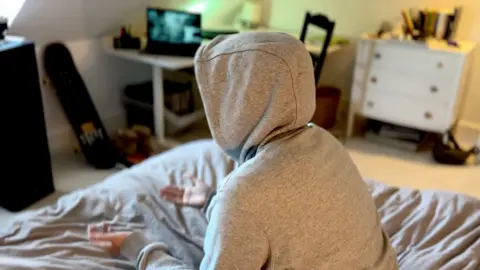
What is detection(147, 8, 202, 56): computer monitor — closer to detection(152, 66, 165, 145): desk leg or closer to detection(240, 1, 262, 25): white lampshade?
detection(152, 66, 165, 145): desk leg

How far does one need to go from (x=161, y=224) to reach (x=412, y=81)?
204 centimetres

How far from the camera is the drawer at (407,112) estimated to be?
9.86 feet

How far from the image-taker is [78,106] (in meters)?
2.98

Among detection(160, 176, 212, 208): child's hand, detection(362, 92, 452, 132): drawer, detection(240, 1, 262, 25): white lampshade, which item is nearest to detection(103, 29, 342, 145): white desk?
detection(362, 92, 452, 132): drawer

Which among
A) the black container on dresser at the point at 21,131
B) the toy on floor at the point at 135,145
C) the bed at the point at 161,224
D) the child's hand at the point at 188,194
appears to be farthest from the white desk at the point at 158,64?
the child's hand at the point at 188,194

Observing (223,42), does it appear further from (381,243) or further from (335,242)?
(381,243)

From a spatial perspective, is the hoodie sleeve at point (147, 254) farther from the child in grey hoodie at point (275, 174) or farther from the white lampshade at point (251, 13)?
the white lampshade at point (251, 13)

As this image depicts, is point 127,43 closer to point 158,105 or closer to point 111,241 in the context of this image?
point 158,105

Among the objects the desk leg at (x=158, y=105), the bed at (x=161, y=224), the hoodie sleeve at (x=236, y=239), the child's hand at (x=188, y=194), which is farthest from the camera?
the desk leg at (x=158, y=105)

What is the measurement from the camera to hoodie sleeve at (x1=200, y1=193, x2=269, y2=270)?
1024 mm

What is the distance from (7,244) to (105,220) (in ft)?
1.03

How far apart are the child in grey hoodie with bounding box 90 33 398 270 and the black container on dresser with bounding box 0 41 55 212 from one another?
1401 mm

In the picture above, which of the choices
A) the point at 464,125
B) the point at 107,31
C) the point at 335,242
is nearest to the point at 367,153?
the point at 464,125

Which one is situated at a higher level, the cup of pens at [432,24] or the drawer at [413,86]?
the cup of pens at [432,24]
